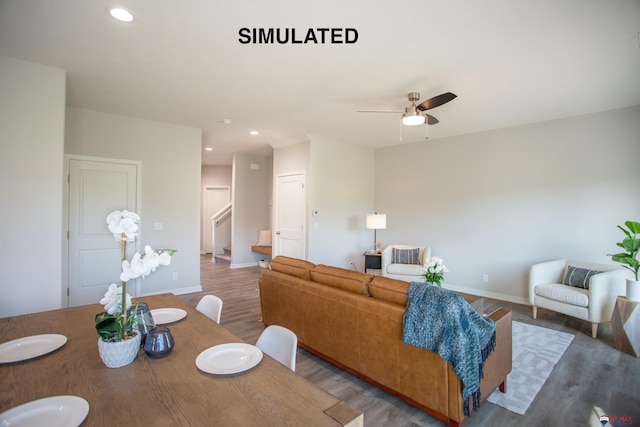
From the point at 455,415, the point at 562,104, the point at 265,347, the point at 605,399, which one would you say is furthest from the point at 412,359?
the point at 562,104

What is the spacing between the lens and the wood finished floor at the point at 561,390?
2.12 metres

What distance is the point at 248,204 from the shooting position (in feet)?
25.3

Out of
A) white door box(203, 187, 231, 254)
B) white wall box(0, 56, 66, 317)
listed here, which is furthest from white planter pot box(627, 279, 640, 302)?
white door box(203, 187, 231, 254)

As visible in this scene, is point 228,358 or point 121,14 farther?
point 121,14

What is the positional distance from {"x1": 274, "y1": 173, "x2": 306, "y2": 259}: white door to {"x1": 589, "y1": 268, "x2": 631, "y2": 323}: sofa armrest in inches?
159

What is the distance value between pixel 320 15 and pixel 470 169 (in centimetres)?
417

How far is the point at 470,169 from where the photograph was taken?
540 cm

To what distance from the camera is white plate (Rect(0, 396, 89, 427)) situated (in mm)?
930

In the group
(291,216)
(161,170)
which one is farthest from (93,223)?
(291,216)

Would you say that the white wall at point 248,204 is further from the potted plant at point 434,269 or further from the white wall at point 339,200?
the potted plant at point 434,269

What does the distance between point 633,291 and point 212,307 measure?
4178 millimetres

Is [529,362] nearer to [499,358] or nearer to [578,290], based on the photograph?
[499,358]

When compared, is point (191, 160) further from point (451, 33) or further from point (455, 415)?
point (455, 415)

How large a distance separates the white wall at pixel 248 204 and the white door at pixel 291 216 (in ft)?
5.19
